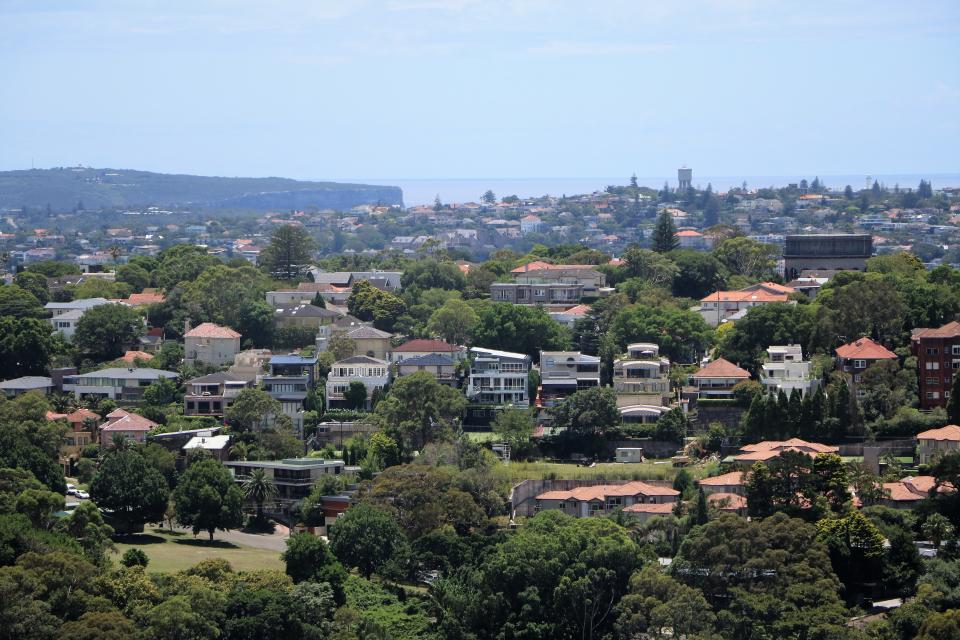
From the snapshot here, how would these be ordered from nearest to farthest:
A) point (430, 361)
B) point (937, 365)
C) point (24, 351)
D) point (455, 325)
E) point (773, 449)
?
point (773, 449) → point (937, 365) → point (430, 361) → point (24, 351) → point (455, 325)

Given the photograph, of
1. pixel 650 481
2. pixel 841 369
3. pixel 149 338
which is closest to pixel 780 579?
pixel 650 481

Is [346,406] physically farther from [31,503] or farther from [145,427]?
[31,503]

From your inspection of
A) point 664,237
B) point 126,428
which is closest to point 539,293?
point 664,237

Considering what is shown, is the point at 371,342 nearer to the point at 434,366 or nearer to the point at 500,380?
the point at 434,366

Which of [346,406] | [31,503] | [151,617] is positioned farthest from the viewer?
[346,406]

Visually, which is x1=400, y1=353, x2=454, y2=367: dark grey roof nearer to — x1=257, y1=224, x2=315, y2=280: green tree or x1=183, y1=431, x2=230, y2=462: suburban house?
x1=183, y1=431, x2=230, y2=462: suburban house

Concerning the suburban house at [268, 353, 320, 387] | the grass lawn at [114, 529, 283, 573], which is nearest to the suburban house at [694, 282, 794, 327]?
the suburban house at [268, 353, 320, 387]
